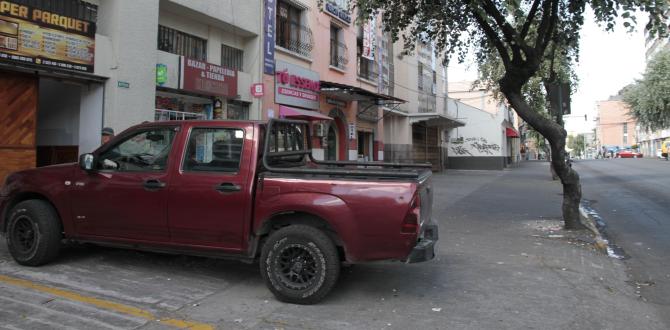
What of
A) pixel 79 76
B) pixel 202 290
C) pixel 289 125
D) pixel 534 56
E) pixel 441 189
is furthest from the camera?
pixel 441 189

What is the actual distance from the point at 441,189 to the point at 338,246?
1337 cm

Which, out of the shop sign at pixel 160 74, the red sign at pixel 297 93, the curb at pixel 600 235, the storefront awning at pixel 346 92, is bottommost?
the curb at pixel 600 235

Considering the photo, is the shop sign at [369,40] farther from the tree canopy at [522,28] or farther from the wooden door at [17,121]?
the wooden door at [17,121]

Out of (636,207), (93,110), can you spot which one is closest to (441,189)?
(636,207)

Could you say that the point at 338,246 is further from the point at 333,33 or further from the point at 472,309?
the point at 333,33

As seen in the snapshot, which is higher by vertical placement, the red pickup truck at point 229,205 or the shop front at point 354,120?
the shop front at point 354,120

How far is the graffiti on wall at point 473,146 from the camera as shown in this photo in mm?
35562

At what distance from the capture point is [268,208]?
4902mm

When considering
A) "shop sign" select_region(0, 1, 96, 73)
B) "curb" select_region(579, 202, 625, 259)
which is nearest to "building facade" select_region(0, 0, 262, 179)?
"shop sign" select_region(0, 1, 96, 73)

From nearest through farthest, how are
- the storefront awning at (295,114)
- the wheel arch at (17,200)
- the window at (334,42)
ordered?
the wheel arch at (17,200) < the storefront awning at (295,114) < the window at (334,42)

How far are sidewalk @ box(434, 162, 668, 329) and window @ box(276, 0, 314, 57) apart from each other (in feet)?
28.2

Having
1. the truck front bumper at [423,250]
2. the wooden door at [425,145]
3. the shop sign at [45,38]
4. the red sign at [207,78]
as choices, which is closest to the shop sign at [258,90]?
the red sign at [207,78]

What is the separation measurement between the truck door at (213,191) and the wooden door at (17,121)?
6150 millimetres

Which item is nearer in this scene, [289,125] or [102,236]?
[102,236]
